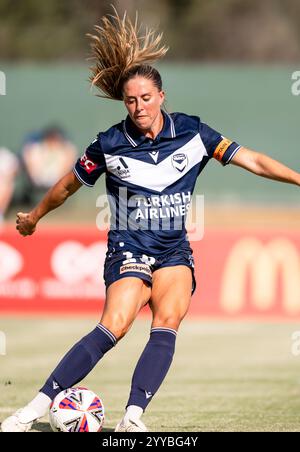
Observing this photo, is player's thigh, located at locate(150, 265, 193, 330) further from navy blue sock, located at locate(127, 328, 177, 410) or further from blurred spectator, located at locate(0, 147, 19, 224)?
blurred spectator, located at locate(0, 147, 19, 224)

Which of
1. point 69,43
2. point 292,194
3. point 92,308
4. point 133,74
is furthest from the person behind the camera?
point 69,43

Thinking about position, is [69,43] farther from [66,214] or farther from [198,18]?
[66,214]

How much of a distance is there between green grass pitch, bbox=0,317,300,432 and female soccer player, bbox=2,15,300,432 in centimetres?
64

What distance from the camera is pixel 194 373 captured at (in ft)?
27.4

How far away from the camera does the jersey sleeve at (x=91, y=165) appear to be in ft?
19.0

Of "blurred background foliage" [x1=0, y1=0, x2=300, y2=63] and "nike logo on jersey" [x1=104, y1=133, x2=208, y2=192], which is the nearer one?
"nike logo on jersey" [x1=104, y1=133, x2=208, y2=192]

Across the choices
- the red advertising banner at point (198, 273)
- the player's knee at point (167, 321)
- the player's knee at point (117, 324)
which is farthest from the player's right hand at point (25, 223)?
the red advertising banner at point (198, 273)

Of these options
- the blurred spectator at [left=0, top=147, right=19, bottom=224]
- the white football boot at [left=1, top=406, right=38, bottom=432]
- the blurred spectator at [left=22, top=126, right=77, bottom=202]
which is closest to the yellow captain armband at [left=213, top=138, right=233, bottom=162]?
the white football boot at [left=1, top=406, right=38, bottom=432]

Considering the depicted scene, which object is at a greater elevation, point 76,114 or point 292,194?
point 76,114

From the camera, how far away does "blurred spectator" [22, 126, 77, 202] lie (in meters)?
22.6

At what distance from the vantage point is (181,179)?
580cm

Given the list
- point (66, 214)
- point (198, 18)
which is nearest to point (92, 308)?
point (66, 214)
